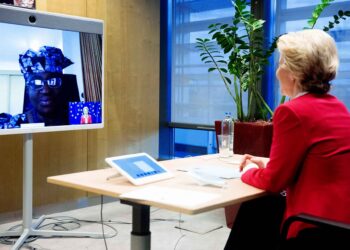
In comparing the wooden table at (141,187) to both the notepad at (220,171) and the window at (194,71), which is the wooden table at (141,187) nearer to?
the notepad at (220,171)

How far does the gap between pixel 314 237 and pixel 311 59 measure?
0.61 meters

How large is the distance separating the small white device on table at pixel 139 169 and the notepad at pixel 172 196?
106 mm

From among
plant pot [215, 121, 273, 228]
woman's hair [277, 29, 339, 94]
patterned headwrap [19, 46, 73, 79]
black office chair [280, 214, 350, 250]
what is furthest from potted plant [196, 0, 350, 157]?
black office chair [280, 214, 350, 250]

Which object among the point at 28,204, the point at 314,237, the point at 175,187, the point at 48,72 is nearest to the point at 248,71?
the point at 48,72

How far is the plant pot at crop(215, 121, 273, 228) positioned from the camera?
3189 millimetres

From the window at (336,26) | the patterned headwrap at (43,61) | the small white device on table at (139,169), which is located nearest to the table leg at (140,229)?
the small white device on table at (139,169)

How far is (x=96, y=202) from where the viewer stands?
4035 mm

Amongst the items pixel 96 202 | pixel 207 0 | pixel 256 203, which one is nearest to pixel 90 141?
pixel 96 202

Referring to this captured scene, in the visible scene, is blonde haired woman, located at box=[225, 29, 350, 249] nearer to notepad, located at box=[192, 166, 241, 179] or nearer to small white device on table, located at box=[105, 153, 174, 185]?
notepad, located at box=[192, 166, 241, 179]

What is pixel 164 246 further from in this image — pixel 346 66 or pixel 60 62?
pixel 346 66

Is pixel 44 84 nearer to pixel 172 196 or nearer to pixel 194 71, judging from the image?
Result: pixel 194 71

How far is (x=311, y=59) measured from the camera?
154 centimetres

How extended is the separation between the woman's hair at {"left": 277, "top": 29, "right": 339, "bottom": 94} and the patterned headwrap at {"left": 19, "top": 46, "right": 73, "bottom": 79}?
1.95 meters

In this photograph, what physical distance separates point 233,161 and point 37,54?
1650mm
